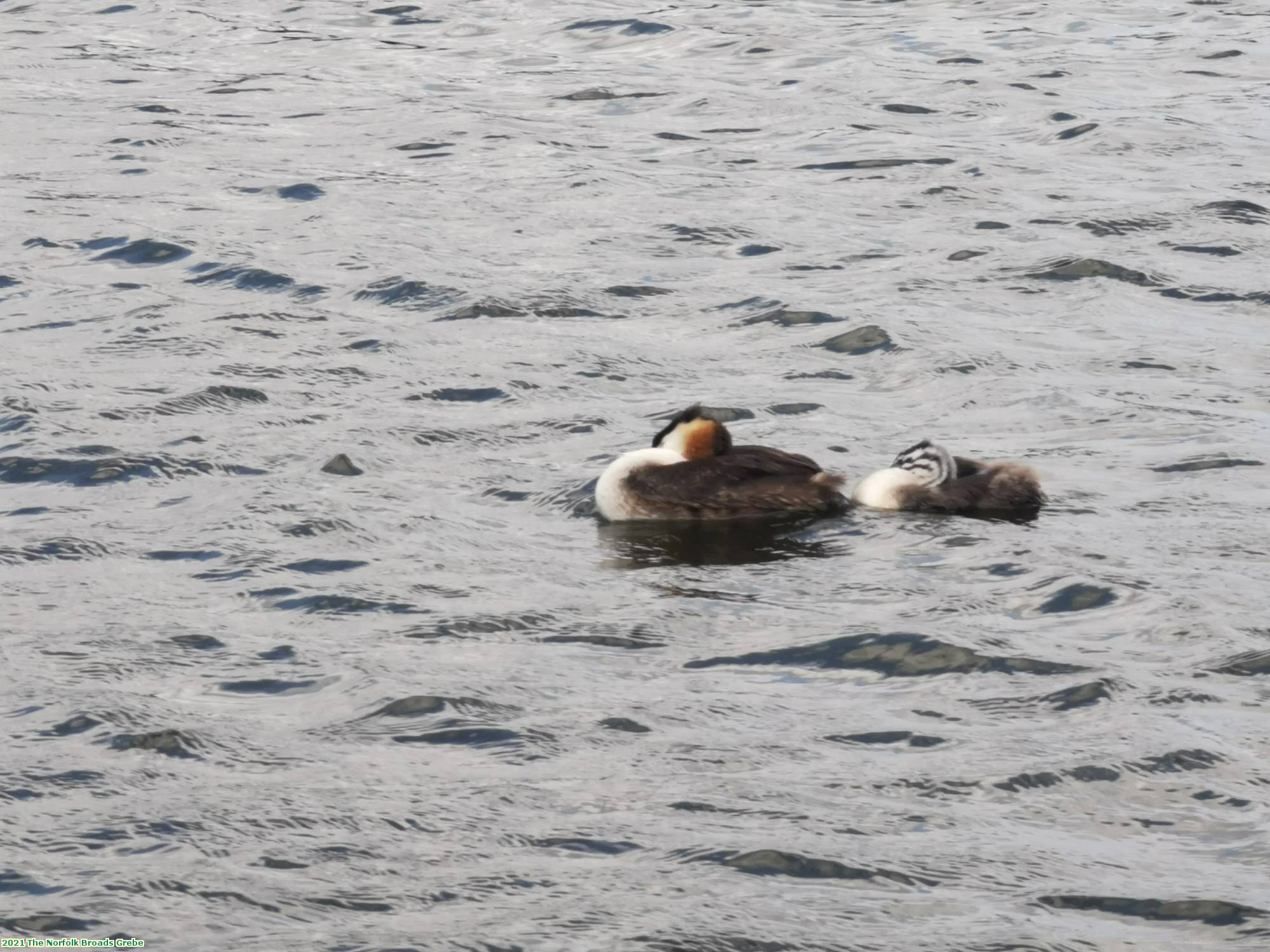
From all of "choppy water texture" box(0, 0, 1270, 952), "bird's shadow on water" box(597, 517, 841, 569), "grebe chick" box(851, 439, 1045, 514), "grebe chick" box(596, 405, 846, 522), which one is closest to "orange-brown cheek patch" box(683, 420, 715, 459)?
"grebe chick" box(596, 405, 846, 522)

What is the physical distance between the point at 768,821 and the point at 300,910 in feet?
5.49

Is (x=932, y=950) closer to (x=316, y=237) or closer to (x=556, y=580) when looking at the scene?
(x=556, y=580)

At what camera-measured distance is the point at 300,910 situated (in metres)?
6.73

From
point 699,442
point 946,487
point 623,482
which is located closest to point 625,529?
point 623,482

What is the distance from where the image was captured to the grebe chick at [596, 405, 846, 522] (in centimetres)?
1062

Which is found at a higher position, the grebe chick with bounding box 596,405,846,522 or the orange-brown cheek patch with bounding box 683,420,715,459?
the orange-brown cheek patch with bounding box 683,420,715,459

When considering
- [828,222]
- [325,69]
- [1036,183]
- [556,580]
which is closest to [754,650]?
[556,580]

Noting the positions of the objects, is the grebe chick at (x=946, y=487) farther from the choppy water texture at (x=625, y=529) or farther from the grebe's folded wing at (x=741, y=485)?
the grebe's folded wing at (x=741, y=485)

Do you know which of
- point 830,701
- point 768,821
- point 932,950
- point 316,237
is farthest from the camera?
point 316,237

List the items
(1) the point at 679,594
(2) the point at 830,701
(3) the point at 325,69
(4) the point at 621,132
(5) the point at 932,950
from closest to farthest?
(5) the point at 932,950 → (2) the point at 830,701 → (1) the point at 679,594 → (4) the point at 621,132 → (3) the point at 325,69

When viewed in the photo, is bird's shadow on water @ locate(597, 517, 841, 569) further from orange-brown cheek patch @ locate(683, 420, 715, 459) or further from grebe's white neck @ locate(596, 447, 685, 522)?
orange-brown cheek patch @ locate(683, 420, 715, 459)

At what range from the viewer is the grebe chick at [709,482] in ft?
34.9

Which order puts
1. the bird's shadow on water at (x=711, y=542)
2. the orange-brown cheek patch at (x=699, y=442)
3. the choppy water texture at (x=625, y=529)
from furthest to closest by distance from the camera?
the orange-brown cheek patch at (x=699, y=442) → the bird's shadow on water at (x=711, y=542) → the choppy water texture at (x=625, y=529)

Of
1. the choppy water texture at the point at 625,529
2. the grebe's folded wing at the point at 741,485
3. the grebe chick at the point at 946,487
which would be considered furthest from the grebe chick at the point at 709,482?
the grebe chick at the point at 946,487
